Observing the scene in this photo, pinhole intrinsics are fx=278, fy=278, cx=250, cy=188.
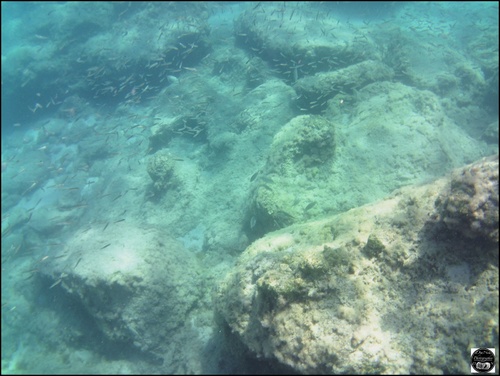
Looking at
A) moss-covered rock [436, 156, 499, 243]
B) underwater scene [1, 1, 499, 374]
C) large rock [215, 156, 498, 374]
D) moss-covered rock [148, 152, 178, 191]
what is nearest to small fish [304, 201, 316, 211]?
underwater scene [1, 1, 499, 374]

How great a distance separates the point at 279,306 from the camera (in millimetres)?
3383

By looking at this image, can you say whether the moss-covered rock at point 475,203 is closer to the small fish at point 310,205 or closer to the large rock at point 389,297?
the large rock at point 389,297

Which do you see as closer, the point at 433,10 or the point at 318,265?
the point at 318,265

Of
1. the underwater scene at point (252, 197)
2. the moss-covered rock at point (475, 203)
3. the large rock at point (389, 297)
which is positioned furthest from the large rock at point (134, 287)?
the moss-covered rock at point (475, 203)

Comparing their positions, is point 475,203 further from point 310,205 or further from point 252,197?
point 252,197

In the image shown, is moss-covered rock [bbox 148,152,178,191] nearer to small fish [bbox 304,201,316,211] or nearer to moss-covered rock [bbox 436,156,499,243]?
small fish [bbox 304,201,316,211]

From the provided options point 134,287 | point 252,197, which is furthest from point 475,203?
point 134,287

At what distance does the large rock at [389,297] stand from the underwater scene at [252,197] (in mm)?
20

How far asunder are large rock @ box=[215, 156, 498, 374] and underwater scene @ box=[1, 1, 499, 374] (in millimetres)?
20

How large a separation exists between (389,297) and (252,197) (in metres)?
4.45

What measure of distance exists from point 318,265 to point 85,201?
11847 millimetres

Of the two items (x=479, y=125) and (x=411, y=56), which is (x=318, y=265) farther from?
(x=411, y=56)

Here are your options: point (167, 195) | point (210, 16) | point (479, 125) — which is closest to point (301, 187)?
point (167, 195)

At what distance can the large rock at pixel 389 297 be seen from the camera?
9.18ft
